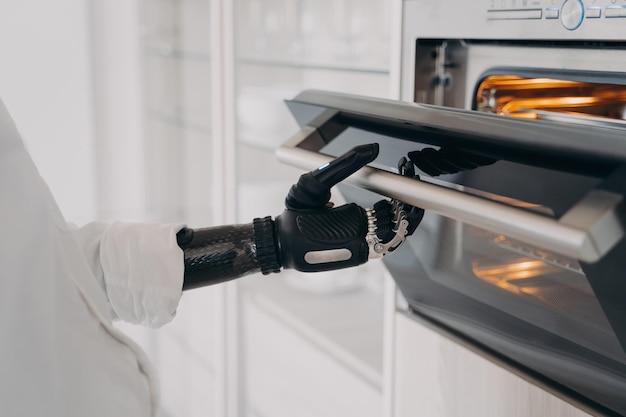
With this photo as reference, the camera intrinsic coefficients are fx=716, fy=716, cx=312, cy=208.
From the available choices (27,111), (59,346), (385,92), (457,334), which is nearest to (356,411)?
(457,334)

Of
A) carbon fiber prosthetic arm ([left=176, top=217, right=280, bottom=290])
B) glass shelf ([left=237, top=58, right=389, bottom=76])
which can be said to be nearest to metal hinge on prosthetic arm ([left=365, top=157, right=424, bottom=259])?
carbon fiber prosthetic arm ([left=176, top=217, right=280, bottom=290])

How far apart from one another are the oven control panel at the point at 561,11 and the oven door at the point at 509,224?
0.10 meters

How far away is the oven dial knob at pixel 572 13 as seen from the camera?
2.16ft

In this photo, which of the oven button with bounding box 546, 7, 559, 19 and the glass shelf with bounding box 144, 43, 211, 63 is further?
the glass shelf with bounding box 144, 43, 211, 63

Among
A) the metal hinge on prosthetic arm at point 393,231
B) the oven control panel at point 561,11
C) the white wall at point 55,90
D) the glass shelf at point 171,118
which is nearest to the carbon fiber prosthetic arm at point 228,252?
the metal hinge on prosthetic arm at point 393,231

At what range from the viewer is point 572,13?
668 mm

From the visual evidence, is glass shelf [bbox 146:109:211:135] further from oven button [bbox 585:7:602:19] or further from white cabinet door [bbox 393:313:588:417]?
oven button [bbox 585:7:602:19]

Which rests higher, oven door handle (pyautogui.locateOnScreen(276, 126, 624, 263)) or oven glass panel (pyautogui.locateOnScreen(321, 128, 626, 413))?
oven door handle (pyautogui.locateOnScreen(276, 126, 624, 263))

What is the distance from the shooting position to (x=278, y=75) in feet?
5.42

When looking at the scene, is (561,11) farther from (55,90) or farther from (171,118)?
(55,90)

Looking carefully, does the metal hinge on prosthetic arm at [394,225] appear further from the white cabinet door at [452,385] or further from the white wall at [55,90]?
the white wall at [55,90]

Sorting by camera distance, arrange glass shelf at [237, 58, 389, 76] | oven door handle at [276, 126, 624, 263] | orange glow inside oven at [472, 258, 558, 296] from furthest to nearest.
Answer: glass shelf at [237, 58, 389, 76]
orange glow inside oven at [472, 258, 558, 296]
oven door handle at [276, 126, 624, 263]

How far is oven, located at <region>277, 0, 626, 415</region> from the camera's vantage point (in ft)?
1.62

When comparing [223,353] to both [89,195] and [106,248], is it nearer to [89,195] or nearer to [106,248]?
[89,195]
